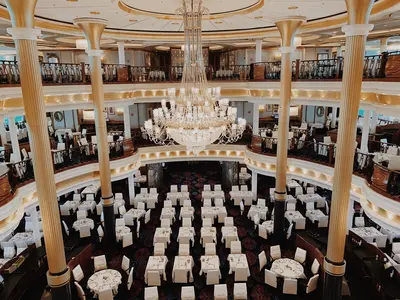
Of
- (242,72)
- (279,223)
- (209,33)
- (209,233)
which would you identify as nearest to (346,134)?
(279,223)

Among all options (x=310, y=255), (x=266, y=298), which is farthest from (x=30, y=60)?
(x=310, y=255)

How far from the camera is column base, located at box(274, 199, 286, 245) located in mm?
11617

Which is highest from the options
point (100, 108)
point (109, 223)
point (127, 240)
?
point (100, 108)

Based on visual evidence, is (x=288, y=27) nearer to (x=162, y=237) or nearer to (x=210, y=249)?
(x=210, y=249)

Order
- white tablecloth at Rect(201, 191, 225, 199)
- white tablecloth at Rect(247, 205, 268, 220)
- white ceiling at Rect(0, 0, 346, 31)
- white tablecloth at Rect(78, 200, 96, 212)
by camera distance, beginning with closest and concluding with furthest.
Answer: white ceiling at Rect(0, 0, 346, 31) < white tablecloth at Rect(247, 205, 268, 220) < white tablecloth at Rect(78, 200, 96, 212) < white tablecloth at Rect(201, 191, 225, 199)

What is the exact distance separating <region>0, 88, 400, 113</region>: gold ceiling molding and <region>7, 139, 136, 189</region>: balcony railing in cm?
183

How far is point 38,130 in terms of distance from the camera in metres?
5.97

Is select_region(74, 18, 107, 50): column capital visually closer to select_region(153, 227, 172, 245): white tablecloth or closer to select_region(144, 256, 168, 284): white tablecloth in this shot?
select_region(153, 227, 172, 245): white tablecloth

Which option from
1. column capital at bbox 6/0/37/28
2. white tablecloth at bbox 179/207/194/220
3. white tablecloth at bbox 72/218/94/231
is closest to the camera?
column capital at bbox 6/0/37/28

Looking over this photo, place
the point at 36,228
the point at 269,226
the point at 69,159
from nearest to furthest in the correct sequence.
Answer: the point at 36,228 → the point at 69,159 → the point at 269,226

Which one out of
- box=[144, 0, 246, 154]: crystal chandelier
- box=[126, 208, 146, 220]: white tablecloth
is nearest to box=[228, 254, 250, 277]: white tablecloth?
box=[144, 0, 246, 154]: crystal chandelier

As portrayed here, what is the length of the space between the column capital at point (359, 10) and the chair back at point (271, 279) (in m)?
7.18

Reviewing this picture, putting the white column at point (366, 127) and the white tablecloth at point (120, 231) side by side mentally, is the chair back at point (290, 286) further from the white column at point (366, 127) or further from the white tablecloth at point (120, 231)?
the white tablecloth at point (120, 231)

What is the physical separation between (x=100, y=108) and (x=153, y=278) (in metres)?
6.02
